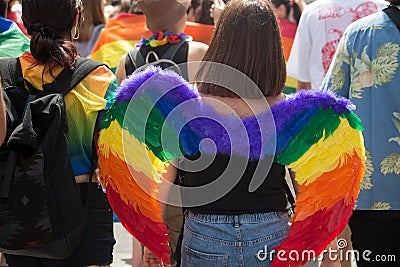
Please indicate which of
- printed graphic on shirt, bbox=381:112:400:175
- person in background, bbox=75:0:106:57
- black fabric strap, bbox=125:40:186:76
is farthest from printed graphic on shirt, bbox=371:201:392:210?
person in background, bbox=75:0:106:57

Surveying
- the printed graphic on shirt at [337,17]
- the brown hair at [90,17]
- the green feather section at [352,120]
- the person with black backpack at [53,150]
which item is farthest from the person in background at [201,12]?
the green feather section at [352,120]

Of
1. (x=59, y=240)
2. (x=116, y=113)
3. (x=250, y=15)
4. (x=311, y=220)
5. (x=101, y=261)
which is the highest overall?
(x=250, y=15)

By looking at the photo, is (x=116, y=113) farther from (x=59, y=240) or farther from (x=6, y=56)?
(x=6, y=56)

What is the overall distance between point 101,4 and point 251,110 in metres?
3.62

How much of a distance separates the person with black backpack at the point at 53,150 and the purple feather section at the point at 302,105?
0.76m

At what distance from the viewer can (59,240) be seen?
9.96 ft

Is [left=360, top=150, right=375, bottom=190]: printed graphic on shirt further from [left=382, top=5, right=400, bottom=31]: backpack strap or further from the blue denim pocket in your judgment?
the blue denim pocket

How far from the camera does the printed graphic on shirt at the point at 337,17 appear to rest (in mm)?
5152

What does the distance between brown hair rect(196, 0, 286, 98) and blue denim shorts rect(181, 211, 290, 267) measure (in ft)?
1.51

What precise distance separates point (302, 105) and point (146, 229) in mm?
741

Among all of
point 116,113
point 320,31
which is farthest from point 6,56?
point 320,31

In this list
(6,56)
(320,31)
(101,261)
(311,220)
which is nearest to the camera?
(311,220)

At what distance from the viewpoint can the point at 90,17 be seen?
6.13m

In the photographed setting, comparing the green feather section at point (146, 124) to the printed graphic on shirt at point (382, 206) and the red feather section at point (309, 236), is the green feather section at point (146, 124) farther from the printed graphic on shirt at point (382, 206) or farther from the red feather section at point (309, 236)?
the printed graphic on shirt at point (382, 206)
